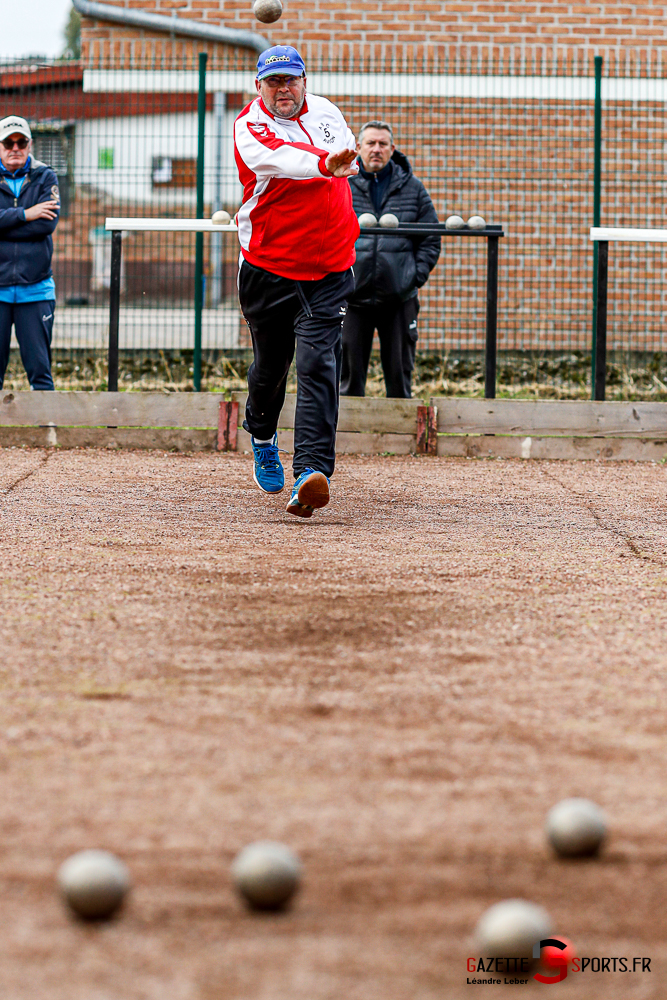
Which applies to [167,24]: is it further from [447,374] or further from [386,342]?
[386,342]

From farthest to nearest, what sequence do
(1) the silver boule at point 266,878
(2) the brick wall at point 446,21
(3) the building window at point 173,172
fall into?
(2) the brick wall at point 446,21
(3) the building window at point 173,172
(1) the silver boule at point 266,878

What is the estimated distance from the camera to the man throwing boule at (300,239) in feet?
17.0

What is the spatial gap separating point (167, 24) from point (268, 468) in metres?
8.15

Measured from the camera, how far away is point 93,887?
1756 millimetres

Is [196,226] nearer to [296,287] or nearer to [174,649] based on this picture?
[296,287]

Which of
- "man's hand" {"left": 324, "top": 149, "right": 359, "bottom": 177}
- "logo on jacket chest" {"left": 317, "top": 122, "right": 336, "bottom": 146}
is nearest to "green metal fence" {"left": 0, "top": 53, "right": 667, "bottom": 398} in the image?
"logo on jacket chest" {"left": 317, "top": 122, "right": 336, "bottom": 146}

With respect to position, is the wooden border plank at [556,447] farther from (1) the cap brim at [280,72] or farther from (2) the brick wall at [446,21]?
(2) the brick wall at [446,21]

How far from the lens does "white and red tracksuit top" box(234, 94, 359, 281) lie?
5.18 m

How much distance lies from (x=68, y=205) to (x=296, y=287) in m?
6.88

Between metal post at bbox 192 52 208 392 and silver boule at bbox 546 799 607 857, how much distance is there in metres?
7.67

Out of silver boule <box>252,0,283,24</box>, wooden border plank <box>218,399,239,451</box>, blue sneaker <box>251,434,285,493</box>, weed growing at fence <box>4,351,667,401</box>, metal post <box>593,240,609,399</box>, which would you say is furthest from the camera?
weed growing at fence <box>4,351,667,401</box>

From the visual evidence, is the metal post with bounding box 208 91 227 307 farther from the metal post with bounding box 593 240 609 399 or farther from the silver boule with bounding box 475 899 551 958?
the silver boule with bounding box 475 899 551 958

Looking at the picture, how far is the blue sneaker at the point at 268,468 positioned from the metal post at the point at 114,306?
2817mm

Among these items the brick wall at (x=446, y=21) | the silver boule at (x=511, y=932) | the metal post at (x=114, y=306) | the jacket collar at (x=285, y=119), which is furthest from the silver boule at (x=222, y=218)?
the silver boule at (x=511, y=932)
